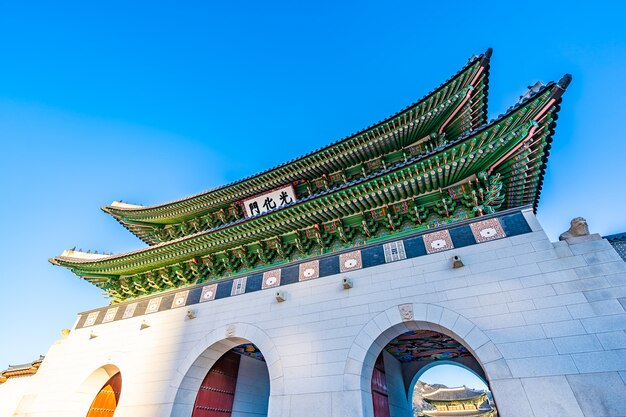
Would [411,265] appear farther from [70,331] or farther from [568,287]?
[70,331]

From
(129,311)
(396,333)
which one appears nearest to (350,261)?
(396,333)

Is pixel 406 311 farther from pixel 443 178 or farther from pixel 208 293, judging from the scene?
pixel 208 293

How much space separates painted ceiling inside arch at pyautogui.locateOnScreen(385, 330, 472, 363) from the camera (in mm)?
8562

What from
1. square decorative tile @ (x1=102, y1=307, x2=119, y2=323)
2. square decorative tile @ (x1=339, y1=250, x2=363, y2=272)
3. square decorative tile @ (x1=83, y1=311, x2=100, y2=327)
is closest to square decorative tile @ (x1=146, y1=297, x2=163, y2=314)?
square decorative tile @ (x1=102, y1=307, x2=119, y2=323)

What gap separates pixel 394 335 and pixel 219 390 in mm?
5945

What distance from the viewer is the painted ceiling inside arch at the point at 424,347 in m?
8.56

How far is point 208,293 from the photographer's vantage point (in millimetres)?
9719

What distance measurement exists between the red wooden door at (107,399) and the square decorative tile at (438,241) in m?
11.3

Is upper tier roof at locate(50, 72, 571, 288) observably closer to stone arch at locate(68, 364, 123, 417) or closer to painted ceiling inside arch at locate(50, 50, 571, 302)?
painted ceiling inside arch at locate(50, 50, 571, 302)

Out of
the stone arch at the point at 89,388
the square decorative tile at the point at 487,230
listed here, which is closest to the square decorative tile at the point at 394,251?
the square decorative tile at the point at 487,230

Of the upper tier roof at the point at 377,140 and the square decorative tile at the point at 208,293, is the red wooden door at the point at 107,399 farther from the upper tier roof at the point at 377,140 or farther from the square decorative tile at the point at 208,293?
the upper tier roof at the point at 377,140

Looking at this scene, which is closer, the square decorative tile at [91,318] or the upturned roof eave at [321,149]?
the upturned roof eave at [321,149]

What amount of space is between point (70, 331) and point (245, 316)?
856cm

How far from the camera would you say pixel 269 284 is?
8.85m
